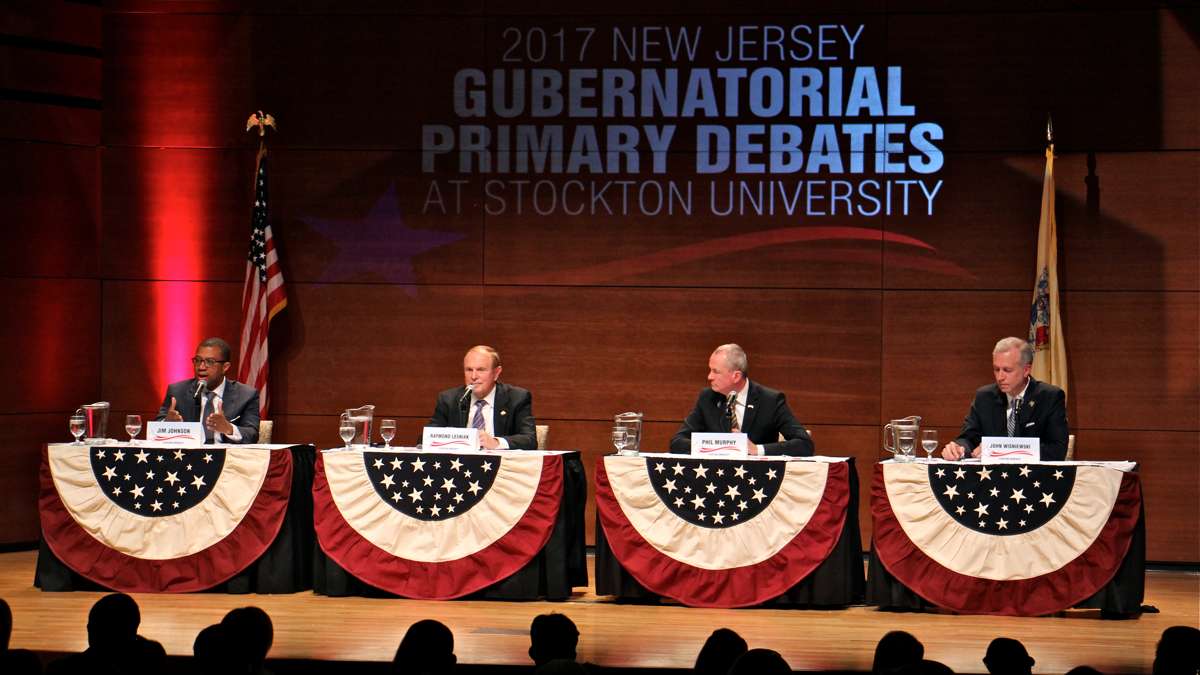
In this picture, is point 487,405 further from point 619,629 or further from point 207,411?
point 619,629

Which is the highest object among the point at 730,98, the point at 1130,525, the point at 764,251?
the point at 730,98

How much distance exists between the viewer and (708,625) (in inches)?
221

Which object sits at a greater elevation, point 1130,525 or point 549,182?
point 549,182

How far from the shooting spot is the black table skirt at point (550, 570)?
6.12m

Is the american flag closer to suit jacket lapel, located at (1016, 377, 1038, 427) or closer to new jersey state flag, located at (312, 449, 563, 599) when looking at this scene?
new jersey state flag, located at (312, 449, 563, 599)

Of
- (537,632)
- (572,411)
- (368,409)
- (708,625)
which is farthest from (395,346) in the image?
(537,632)

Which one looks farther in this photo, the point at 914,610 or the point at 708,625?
the point at 914,610

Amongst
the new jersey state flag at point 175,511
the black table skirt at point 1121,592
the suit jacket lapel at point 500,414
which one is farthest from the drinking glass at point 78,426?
the black table skirt at point 1121,592

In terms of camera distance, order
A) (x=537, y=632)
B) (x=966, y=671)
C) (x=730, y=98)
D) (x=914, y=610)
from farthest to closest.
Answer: (x=730, y=98), (x=914, y=610), (x=966, y=671), (x=537, y=632)

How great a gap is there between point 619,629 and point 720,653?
2.80 meters

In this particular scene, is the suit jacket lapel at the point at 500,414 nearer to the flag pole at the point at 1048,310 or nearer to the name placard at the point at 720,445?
the name placard at the point at 720,445

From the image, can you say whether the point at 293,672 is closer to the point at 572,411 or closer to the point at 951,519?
the point at 951,519

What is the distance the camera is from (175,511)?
246 inches

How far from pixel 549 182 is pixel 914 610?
11.0ft
